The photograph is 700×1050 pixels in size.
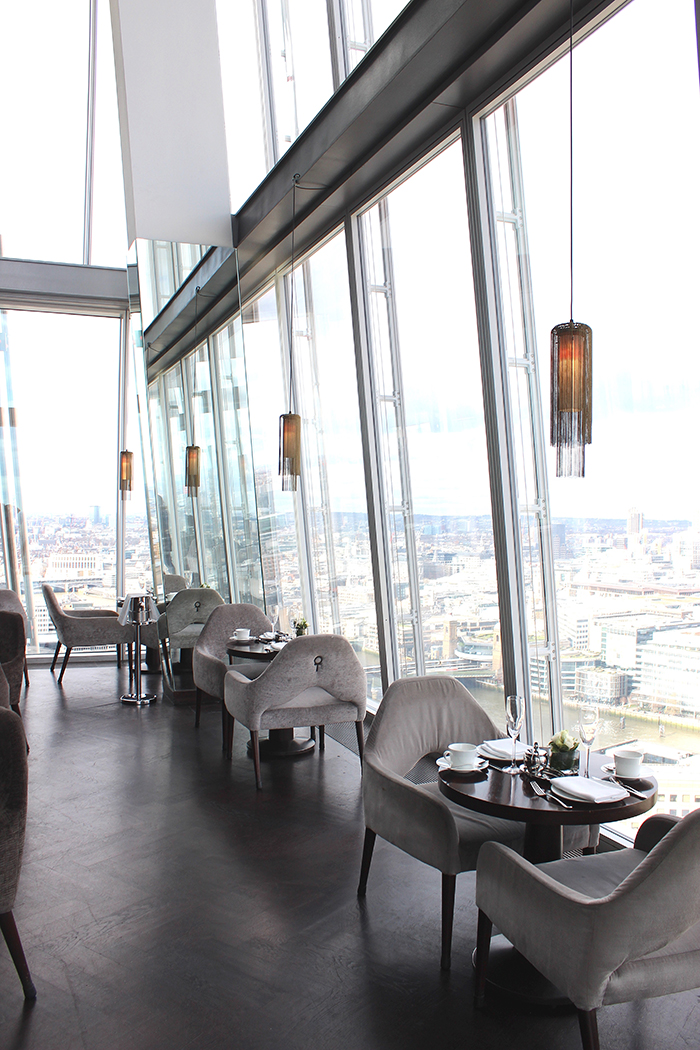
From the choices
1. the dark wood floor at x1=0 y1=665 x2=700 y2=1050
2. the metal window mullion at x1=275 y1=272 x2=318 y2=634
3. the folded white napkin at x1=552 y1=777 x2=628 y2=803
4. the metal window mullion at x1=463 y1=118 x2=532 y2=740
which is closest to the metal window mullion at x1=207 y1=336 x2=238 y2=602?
the metal window mullion at x1=275 y1=272 x2=318 y2=634

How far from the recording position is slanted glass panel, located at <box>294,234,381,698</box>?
5.68 metres

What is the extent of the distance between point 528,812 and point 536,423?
2.02 metres

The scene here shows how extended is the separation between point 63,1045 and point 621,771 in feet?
6.57

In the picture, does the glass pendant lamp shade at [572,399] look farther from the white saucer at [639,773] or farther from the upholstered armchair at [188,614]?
the upholstered armchair at [188,614]

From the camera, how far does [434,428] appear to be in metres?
4.56

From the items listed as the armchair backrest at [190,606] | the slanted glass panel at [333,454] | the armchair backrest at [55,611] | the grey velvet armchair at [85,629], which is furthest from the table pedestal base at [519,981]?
the armchair backrest at [55,611]

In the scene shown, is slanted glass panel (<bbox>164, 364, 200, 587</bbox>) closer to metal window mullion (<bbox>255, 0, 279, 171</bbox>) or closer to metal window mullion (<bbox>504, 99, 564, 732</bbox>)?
metal window mullion (<bbox>255, 0, 279, 171</bbox>)

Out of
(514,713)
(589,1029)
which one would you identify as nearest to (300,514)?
(514,713)

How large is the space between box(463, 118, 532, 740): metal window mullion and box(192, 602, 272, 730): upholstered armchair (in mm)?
2164

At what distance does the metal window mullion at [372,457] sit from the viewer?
5.19 metres

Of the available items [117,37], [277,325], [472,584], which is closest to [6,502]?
[277,325]

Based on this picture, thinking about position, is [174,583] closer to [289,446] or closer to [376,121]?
[289,446]

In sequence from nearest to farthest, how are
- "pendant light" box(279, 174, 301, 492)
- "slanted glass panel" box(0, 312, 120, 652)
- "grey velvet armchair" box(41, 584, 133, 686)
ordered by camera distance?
"pendant light" box(279, 174, 301, 492)
"grey velvet armchair" box(41, 584, 133, 686)
"slanted glass panel" box(0, 312, 120, 652)

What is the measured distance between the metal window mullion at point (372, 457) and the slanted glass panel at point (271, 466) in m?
1.59
